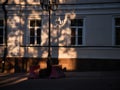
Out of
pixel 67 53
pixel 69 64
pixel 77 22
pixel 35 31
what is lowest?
pixel 69 64

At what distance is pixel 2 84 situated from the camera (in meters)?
19.2

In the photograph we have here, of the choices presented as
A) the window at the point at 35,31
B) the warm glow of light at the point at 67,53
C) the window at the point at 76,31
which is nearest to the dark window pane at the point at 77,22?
the window at the point at 76,31

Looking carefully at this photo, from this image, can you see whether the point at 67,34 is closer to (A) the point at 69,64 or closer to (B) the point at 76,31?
(B) the point at 76,31

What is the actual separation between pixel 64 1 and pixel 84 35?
284 centimetres

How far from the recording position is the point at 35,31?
27750 mm

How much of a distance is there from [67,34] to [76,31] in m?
0.69

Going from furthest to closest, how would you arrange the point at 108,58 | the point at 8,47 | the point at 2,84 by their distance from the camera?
the point at 8,47, the point at 108,58, the point at 2,84

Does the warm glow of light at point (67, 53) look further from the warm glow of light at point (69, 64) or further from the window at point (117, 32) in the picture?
the window at point (117, 32)

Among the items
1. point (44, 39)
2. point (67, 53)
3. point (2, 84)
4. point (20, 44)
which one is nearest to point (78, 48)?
point (67, 53)

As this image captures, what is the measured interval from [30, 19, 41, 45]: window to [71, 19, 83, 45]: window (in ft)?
8.13

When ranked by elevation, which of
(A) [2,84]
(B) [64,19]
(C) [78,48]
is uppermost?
(B) [64,19]

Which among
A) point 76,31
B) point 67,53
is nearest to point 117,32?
point 76,31

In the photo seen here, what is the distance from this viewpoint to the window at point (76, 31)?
88.5 ft

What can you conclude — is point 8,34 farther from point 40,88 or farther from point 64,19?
point 40,88
